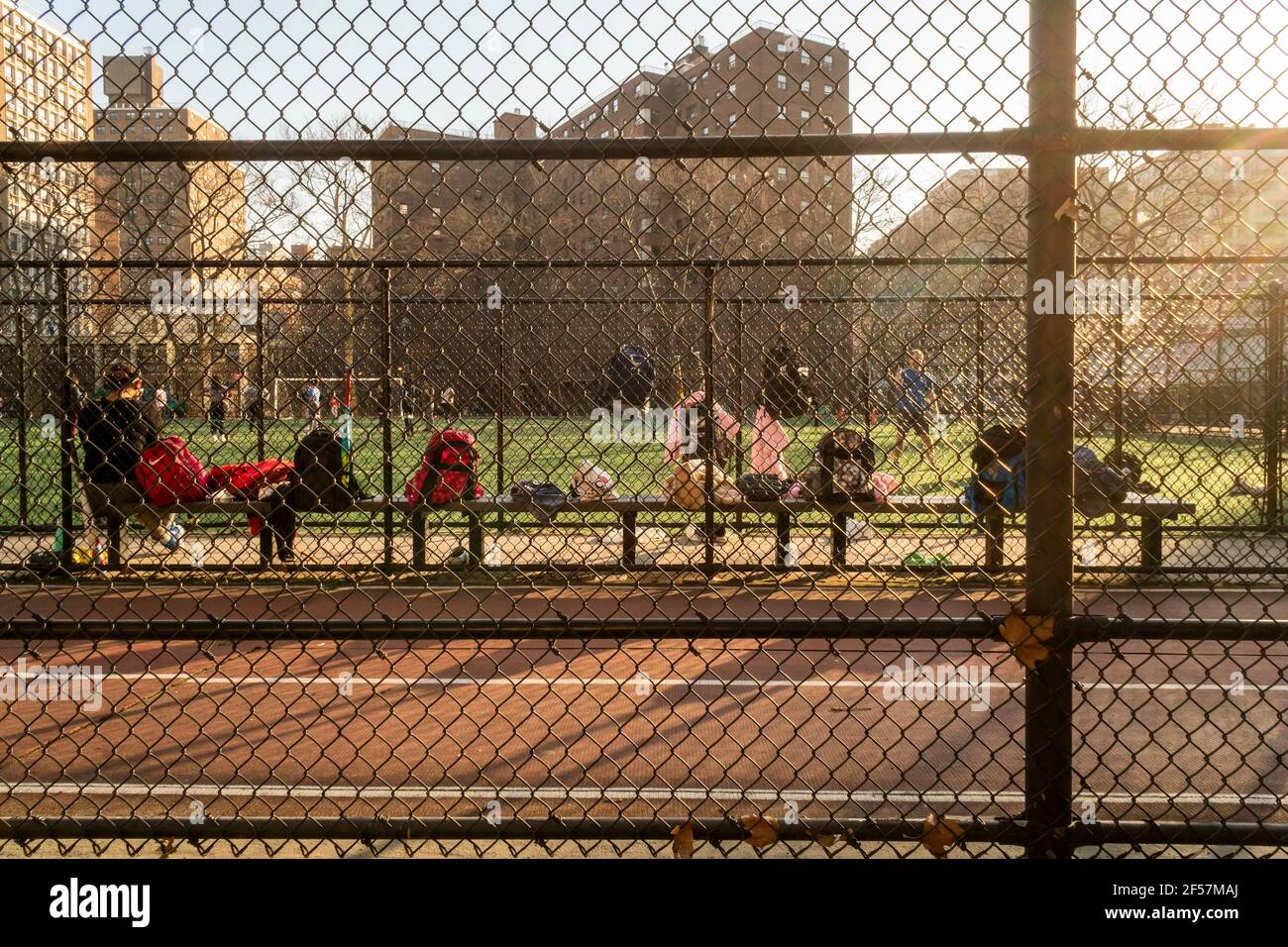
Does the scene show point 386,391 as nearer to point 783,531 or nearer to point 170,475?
point 170,475

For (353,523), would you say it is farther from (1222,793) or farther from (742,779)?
(1222,793)

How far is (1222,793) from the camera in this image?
4.02m

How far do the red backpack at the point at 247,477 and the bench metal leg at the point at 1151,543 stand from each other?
7127mm

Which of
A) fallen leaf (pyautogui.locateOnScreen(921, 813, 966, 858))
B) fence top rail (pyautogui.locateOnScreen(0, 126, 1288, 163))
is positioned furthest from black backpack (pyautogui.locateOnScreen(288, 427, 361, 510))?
fallen leaf (pyautogui.locateOnScreen(921, 813, 966, 858))

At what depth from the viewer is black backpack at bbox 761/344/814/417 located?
8.41 metres

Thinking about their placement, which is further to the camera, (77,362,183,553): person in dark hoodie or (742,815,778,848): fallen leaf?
(77,362,183,553): person in dark hoodie

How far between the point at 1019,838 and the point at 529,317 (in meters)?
8.24

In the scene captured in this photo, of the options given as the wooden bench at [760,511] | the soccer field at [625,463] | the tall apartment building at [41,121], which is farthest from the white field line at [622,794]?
the soccer field at [625,463]

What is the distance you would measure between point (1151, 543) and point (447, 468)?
5959 millimetres

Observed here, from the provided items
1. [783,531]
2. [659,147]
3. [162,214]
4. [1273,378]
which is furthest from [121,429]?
[1273,378]

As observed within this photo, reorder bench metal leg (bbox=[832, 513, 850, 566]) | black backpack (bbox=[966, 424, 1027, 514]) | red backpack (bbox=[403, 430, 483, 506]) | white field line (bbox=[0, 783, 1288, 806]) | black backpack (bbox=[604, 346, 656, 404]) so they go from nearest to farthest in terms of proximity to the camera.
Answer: white field line (bbox=[0, 783, 1288, 806]) → black backpack (bbox=[966, 424, 1027, 514]) → red backpack (bbox=[403, 430, 483, 506]) → bench metal leg (bbox=[832, 513, 850, 566]) → black backpack (bbox=[604, 346, 656, 404])
